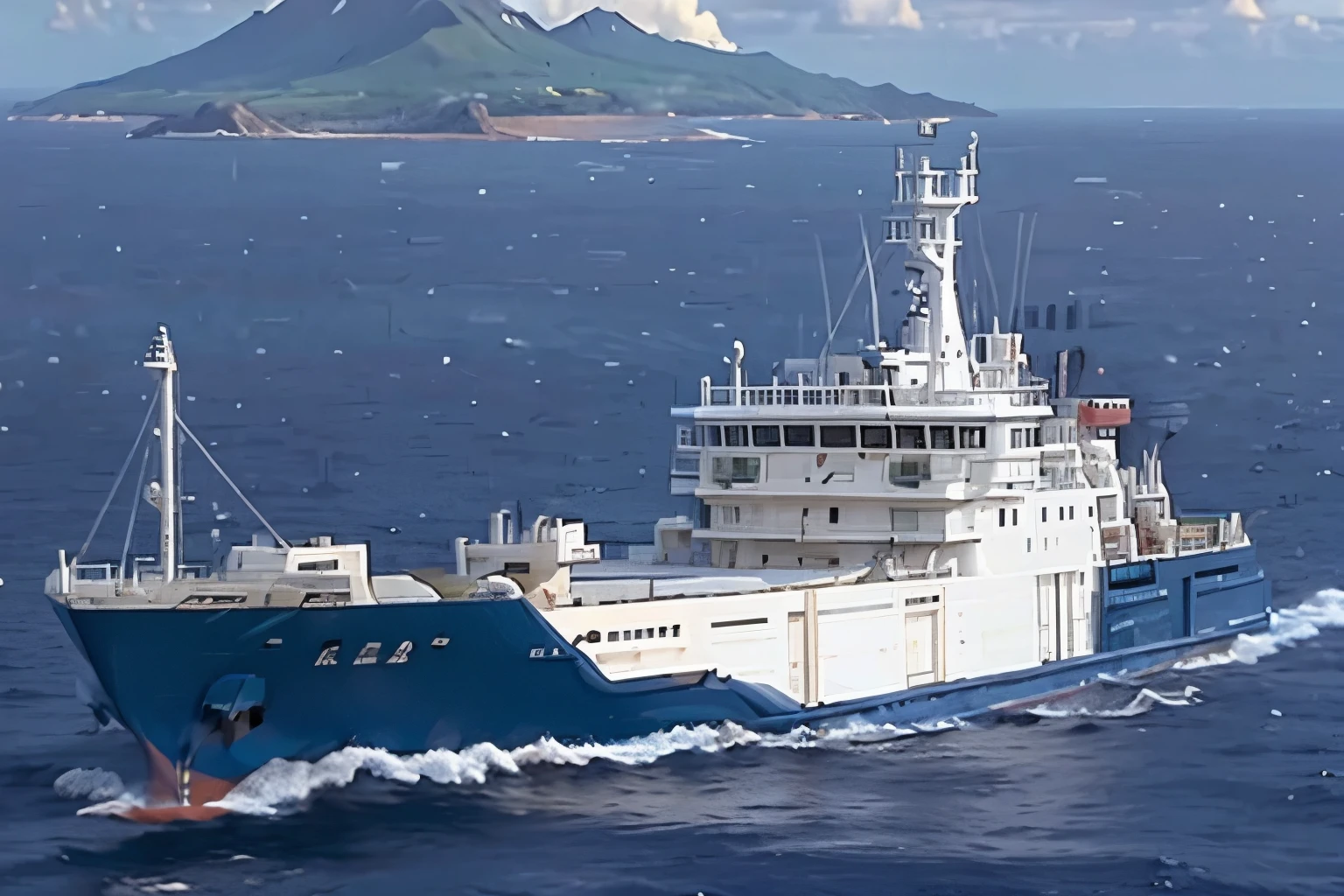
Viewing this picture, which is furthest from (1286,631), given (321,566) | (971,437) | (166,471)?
(166,471)

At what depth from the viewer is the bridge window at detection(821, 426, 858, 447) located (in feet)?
148

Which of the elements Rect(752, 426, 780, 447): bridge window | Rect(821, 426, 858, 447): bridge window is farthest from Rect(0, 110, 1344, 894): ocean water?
Rect(752, 426, 780, 447): bridge window

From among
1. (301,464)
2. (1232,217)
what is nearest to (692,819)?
(301,464)

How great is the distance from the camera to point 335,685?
3769cm

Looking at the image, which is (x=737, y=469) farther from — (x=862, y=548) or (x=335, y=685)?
(x=335, y=685)

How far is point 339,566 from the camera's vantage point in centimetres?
3872

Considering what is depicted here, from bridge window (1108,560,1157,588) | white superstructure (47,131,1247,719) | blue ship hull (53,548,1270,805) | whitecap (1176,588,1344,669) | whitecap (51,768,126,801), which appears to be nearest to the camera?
blue ship hull (53,548,1270,805)

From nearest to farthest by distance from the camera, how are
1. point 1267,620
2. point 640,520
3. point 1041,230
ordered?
point 1267,620 < point 640,520 < point 1041,230

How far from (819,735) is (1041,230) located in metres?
79.2

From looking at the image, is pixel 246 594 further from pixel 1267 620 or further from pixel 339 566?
pixel 1267 620

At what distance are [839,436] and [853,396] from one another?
724mm

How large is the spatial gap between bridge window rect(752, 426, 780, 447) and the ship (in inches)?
2.7

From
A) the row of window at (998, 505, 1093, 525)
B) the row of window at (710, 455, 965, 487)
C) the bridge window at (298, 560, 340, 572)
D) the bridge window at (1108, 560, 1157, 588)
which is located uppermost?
the row of window at (710, 455, 965, 487)

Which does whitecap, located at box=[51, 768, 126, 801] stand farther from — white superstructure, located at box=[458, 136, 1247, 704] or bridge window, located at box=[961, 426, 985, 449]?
bridge window, located at box=[961, 426, 985, 449]
